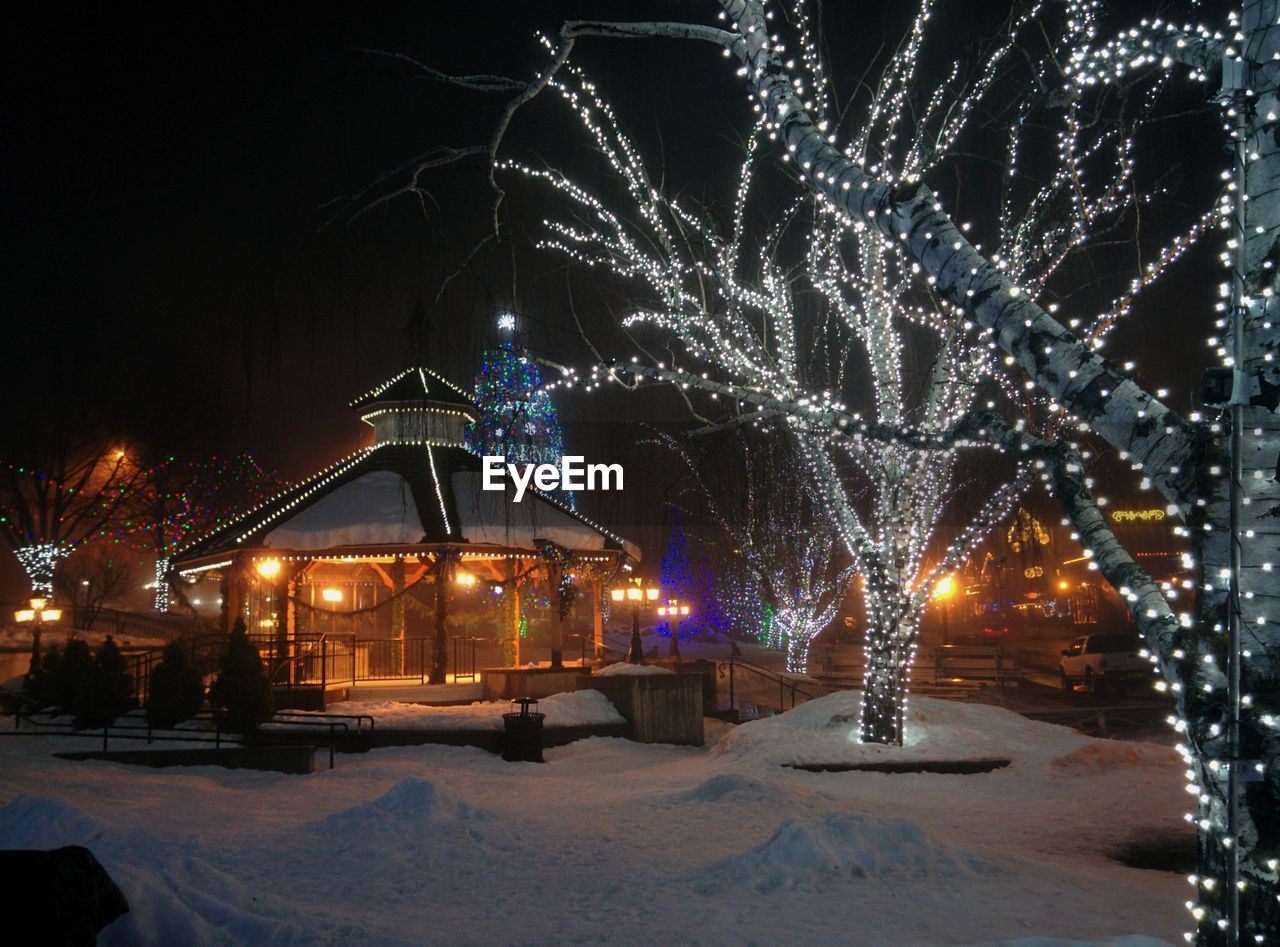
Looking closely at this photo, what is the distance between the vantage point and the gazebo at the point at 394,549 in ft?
76.3

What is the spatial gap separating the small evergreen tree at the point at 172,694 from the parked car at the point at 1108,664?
2231 cm

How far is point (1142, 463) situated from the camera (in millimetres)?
5152

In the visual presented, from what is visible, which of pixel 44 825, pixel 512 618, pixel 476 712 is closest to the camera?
Answer: pixel 44 825

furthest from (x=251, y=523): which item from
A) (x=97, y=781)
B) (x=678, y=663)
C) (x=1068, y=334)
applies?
(x=1068, y=334)

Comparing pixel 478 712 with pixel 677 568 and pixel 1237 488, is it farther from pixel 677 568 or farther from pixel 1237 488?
pixel 677 568

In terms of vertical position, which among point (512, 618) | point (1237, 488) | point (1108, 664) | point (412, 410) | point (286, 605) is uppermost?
point (412, 410)

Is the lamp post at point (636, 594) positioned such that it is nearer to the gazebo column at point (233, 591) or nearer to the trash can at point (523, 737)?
the trash can at point (523, 737)

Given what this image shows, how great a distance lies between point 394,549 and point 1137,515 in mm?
42354

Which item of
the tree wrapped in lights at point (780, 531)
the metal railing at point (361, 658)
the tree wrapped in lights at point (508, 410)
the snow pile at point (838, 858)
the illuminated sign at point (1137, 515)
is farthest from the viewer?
the illuminated sign at point (1137, 515)

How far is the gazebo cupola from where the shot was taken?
27906 millimetres

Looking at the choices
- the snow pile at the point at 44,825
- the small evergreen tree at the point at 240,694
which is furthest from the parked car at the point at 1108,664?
the snow pile at the point at 44,825

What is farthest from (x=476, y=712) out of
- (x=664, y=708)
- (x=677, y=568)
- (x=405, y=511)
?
(x=677, y=568)

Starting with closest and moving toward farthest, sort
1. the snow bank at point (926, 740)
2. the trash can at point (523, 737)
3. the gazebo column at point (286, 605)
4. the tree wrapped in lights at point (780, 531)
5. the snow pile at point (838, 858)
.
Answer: the snow pile at point (838, 858) → the snow bank at point (926, 740) → the trash can at point (523, 737) → the gazebo column at point (286, 605) → the tree wrapped in lights at point (780, 531)

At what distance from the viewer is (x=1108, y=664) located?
26.6m
